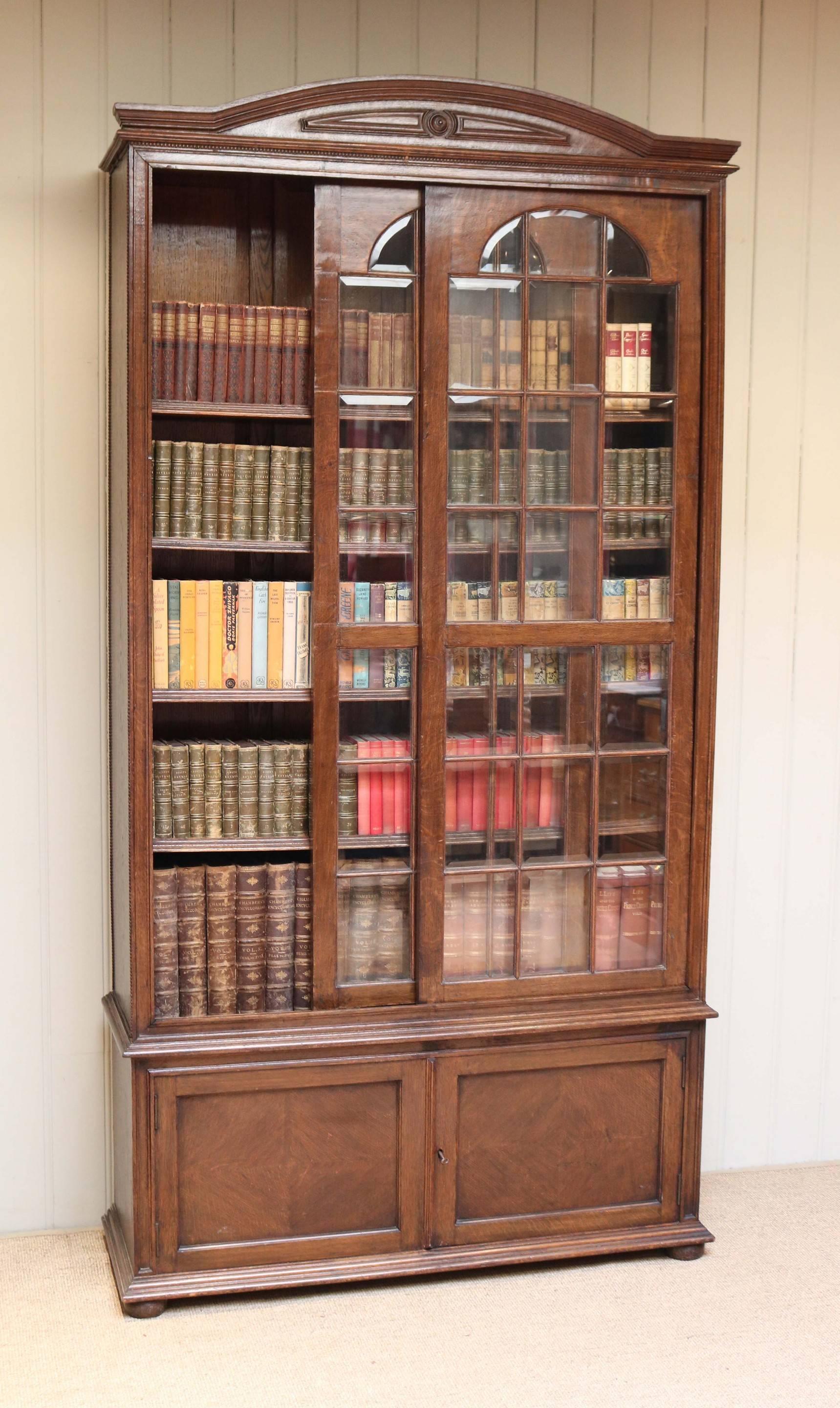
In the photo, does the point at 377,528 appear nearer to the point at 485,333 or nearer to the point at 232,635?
the point at 232,635

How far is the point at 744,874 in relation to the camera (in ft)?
12.8

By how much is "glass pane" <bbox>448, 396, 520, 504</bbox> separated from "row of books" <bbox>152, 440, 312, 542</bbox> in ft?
1.15

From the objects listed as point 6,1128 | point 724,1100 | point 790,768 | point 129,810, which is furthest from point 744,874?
point 6,1128

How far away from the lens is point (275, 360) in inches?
123

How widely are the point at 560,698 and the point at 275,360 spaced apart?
107cm

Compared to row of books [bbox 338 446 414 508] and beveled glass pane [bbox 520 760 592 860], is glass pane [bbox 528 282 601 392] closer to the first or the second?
row of books [bbox 338 446 414 508]

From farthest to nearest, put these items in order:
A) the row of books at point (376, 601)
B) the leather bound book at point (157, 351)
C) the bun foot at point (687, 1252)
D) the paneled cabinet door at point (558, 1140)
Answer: the bun foot at point (687, 1252) → the paneled cabinet door at point (558, 1140) → the row of books at point (376, 601) → the leather bound book at point (157, 351)

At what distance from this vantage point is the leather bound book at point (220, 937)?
3.19 meters

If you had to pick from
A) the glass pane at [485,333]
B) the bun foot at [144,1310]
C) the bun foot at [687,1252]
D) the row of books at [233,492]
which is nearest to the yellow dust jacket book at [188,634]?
the row of books at [233,492]

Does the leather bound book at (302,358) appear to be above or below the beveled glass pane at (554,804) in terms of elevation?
above

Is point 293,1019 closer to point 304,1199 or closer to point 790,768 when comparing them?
point 304,1199

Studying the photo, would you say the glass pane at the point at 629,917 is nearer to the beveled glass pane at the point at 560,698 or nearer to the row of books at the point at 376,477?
the beveled glass pane at the point at 560,698

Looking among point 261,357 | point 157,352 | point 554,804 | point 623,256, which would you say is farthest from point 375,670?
point 623,256

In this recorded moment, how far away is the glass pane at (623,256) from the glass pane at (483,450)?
41cm
